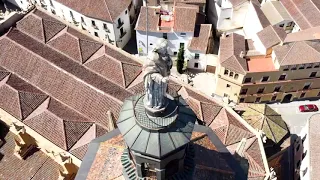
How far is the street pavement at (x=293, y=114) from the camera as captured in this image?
2296 inches

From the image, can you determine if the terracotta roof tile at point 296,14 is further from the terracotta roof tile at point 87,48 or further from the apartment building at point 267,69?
the terracotta roof tile at point 87,48

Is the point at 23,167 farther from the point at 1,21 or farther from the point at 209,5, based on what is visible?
the point at 209,5

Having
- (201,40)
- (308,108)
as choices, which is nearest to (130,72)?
(201,40)

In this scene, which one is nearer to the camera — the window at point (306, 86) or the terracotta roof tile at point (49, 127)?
the terracotta roof tile at point (49, 127)

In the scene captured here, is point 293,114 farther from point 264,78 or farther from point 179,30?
point 179,30

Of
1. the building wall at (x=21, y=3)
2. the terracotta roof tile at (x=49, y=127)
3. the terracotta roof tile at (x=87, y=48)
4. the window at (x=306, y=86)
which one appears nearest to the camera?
the terracotta roof tile at (x=49, y=127)

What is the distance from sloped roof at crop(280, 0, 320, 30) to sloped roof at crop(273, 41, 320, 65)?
21.8 ft

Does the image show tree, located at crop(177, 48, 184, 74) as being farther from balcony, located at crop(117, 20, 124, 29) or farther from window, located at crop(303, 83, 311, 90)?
window, located at crop(303, 83, 311, 90)

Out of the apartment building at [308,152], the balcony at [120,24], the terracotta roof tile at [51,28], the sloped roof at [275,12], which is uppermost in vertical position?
the terracotta roof tile at [51,28]

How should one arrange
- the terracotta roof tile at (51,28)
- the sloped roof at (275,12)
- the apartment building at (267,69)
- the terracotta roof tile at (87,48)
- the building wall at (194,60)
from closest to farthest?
the terracotta roof tile at (87,48) < the terracotta roof tile at (51,28) < the apartment building at (267,69) < the building wall at (194,60) < the sloped roof at (275,12)

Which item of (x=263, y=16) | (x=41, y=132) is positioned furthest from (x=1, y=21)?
(x=263, y=16)

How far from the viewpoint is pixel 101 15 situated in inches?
2349

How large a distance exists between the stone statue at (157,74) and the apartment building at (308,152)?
33805 millimetres

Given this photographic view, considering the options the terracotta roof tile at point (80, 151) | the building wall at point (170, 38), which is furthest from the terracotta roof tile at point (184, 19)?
the terracotta roof tile at point (80, 151)
